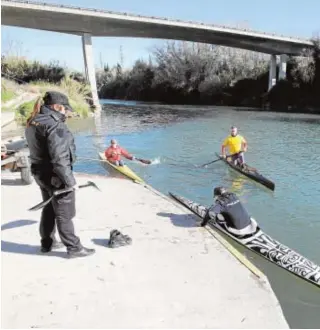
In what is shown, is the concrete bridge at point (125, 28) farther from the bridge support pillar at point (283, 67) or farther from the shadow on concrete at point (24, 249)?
the shadow on concrete at point (24, 249)

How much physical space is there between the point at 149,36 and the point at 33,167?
48.1 m

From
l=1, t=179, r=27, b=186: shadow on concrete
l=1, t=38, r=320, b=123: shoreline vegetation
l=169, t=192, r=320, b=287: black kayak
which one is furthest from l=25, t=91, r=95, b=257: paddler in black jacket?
l=1, t=38, r=320, b=123: shoreline vegetation

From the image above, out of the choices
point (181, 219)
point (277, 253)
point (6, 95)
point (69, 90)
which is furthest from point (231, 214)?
point (69, 90)

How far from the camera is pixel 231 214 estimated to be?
7.30 meters

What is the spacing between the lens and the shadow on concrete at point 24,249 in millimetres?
5781

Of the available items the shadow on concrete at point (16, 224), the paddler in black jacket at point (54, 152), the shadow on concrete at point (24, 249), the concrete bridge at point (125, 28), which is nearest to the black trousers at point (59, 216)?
the paddler in black jacket at point (54, 152)

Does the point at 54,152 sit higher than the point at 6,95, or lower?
lower

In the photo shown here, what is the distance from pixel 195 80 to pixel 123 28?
23745 millimetres

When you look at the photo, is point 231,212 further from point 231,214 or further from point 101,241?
point 101,241

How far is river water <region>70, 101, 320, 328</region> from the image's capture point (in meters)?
6.55

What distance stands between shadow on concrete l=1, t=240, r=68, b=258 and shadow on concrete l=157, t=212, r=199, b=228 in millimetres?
2318

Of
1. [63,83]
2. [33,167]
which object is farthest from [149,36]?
[33,167]

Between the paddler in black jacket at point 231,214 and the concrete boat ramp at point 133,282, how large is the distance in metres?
0.39

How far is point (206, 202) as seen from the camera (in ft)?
36.9
